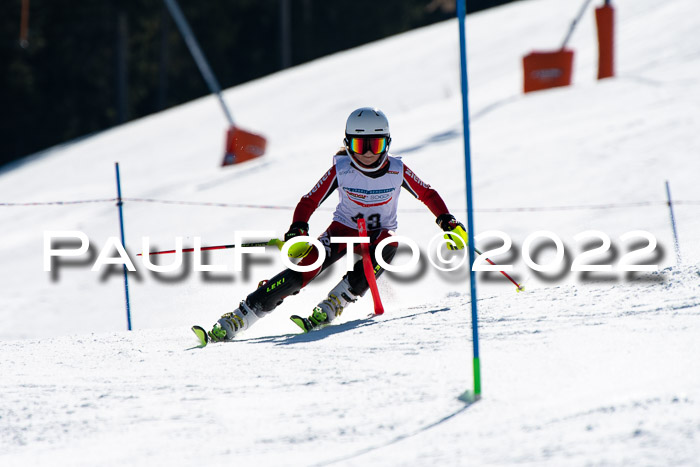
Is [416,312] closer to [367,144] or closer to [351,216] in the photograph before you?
[351,216]

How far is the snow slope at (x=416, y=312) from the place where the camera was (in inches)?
156

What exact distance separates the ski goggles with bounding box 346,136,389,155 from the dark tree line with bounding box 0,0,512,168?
1174 inches

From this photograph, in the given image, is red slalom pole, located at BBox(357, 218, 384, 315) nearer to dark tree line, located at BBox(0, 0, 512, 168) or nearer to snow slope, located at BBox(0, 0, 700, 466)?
snow slope, located at BBox(0, 0, 700, 466)

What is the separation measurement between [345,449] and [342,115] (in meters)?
17.0

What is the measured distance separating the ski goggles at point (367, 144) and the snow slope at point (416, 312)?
3.59 feet

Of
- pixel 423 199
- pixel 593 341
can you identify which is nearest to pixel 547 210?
pixel 423 199

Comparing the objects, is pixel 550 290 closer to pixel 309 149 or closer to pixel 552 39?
pixel 309 149

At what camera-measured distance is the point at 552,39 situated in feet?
72.6

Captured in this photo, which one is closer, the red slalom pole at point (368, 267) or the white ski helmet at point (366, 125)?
the white ski helmet at point (366, 125)

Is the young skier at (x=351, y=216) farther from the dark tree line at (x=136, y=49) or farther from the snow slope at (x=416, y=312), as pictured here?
the dark tree line at (x=136, y=49)

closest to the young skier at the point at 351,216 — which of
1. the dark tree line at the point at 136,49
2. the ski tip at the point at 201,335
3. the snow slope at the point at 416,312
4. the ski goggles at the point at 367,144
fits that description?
the ski goggles at the point at 367,144

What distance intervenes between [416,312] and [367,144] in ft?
3.74

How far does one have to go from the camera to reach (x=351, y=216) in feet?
22.0

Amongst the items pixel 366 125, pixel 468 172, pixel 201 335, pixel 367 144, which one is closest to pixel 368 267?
pixel 367 144
